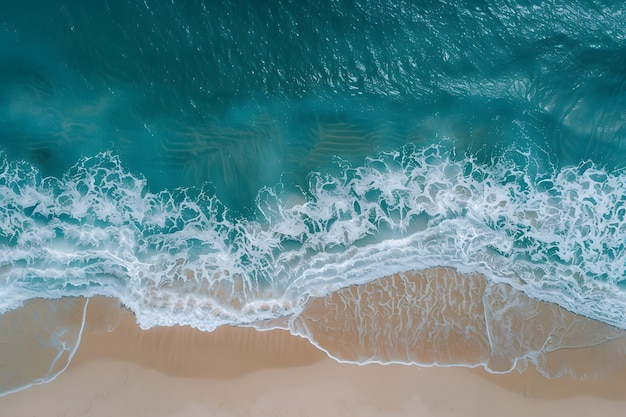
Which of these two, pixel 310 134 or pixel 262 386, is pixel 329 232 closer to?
pixel 310 134

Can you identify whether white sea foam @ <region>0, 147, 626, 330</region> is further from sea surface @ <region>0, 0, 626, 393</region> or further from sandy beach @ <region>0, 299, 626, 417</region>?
sandy beach @ <region>0, 299, 626, 417</region>

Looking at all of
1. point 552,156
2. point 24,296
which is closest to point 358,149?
point 552,156

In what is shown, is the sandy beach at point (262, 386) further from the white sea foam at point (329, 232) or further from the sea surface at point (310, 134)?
the sea surface at point (310, 134)

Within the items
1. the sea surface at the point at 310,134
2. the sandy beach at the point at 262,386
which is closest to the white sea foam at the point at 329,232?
the sea surface at the point at 310,134

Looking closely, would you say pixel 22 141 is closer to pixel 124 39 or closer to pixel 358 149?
pixel 124 39

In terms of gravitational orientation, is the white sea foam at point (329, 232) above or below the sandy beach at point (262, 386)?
above

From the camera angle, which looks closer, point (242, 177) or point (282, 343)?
point (282, 343)
